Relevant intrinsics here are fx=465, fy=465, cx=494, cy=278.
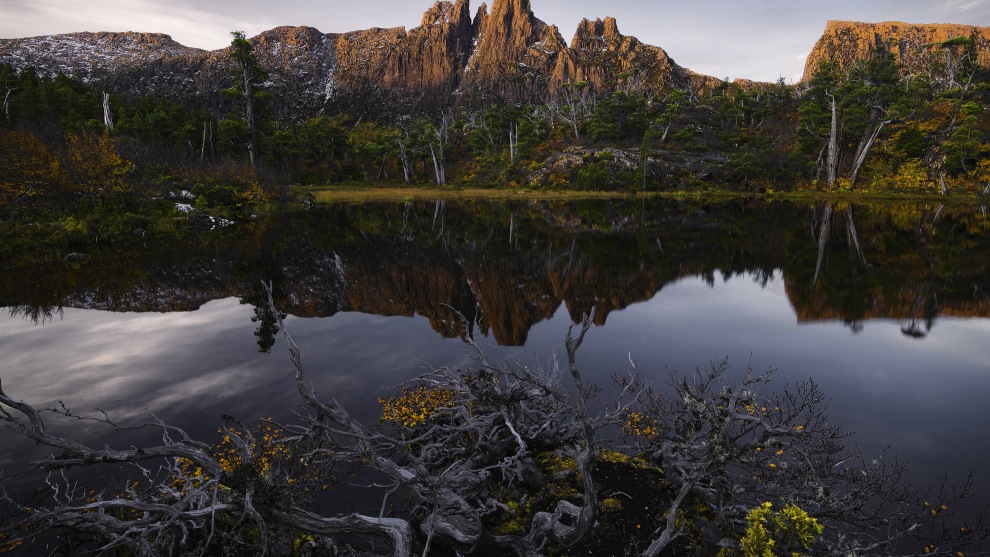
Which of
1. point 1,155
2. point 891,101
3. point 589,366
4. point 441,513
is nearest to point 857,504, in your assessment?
point 441,513

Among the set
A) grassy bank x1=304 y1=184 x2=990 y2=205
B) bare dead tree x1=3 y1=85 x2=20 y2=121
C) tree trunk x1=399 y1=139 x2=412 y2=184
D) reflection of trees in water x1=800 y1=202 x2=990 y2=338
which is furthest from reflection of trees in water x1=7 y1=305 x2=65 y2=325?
tree trunk x1=399 y1=139 x2=412 y2=184

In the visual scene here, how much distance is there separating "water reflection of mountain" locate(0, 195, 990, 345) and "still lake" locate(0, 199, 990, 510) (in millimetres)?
145

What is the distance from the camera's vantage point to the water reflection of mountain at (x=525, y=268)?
1750 cm

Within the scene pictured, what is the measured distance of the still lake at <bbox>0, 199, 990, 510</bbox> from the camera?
1053 cm

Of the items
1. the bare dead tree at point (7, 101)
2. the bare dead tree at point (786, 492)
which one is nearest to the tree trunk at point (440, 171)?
the bare dead tree at point (7, 101)

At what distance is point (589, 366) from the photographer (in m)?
12.3

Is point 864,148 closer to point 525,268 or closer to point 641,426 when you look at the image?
point 525,268

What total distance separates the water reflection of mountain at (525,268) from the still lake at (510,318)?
145 millimetres

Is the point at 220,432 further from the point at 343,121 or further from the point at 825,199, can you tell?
the point at 343,121

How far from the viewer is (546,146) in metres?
84.3

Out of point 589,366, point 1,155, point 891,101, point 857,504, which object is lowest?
point 589,366

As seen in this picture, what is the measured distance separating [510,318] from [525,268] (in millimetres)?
7211

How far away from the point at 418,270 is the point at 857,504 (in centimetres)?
1986

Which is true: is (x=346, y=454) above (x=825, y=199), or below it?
below
